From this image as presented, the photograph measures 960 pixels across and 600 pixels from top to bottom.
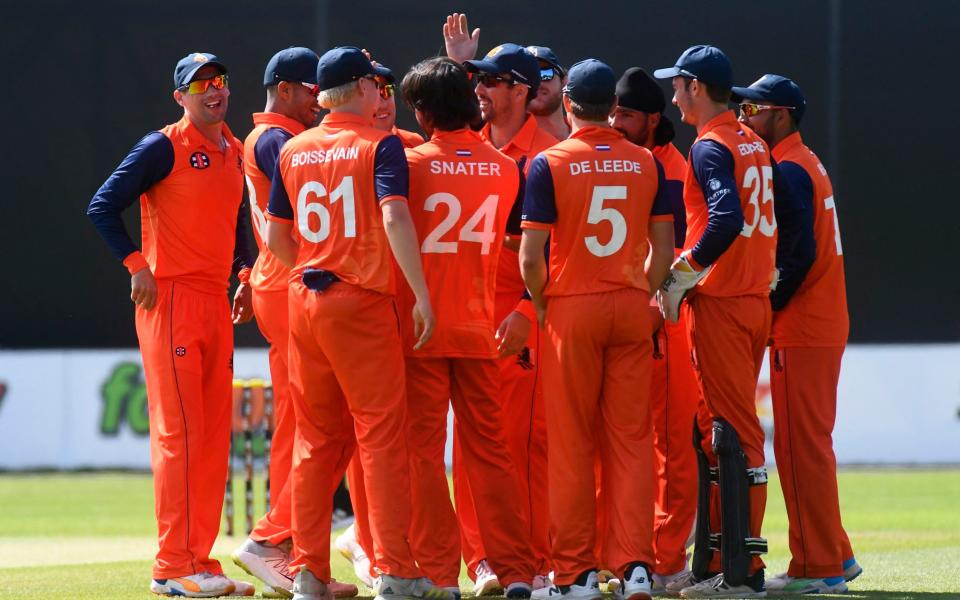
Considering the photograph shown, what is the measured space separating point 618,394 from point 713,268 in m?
0.72

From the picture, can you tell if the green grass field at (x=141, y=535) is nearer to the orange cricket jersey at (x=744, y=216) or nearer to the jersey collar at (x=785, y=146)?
the orange cricket jersey at (x=744, y=216)

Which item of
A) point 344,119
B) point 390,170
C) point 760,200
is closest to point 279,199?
point 344,119

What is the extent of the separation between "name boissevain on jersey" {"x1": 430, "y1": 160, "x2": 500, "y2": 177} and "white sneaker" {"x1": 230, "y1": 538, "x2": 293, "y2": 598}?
1673mm

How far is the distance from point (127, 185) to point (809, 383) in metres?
2.98

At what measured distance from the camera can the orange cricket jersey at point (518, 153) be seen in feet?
21.3

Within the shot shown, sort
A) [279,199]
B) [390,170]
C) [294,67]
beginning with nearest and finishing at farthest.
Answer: [390,170] < [279,199] < [294,67]

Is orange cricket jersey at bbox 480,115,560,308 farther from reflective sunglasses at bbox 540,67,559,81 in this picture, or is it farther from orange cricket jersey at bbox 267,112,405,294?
orange cricket jersey at bbox 267,112,405,294

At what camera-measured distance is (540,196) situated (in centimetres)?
574

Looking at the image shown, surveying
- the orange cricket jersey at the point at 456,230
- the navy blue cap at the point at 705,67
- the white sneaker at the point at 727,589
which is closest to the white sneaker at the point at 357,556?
the orange cricket jersey at the point at 456,230

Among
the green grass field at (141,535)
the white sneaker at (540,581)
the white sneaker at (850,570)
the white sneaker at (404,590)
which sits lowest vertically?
the green grass field at (141,535)

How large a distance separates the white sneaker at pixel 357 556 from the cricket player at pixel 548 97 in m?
2.02

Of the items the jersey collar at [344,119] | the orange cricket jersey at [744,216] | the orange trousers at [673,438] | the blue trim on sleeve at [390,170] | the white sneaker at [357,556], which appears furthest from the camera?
the white sneaker at [357,556]

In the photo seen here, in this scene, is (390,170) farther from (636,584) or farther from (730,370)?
(636,584)

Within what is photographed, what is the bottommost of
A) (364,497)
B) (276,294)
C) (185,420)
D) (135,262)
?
(364,497)
